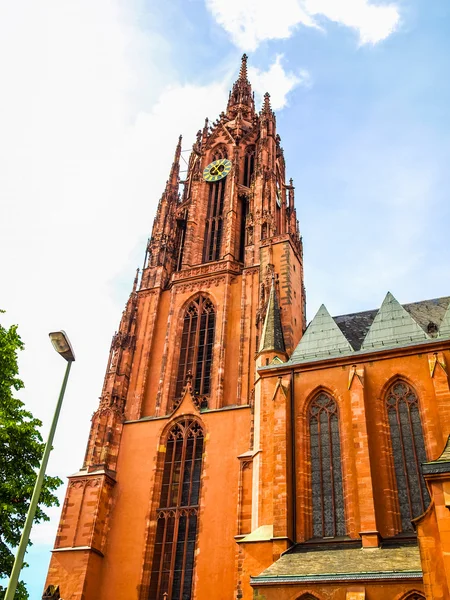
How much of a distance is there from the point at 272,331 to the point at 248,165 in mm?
16906

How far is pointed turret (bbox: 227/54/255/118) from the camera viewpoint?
43500 mm

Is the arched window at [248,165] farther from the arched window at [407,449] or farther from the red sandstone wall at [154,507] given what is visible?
the arched window at [407,449]

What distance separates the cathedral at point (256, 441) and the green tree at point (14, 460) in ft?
14.5

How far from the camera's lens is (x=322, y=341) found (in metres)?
22.7

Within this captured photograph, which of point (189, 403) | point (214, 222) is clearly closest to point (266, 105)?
point (214, 222)

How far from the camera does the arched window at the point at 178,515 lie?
22.1 metres

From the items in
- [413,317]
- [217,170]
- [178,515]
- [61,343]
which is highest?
[217,170]

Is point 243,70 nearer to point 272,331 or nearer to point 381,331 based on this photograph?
point 272,331

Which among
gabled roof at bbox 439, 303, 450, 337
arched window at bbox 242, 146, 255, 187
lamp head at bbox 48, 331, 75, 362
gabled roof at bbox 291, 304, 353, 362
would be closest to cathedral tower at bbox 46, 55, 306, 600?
arched window at bbox 242, 146, 255, 187

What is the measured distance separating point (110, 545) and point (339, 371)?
37.2 feet

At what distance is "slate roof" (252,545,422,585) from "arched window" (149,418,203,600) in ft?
21.1

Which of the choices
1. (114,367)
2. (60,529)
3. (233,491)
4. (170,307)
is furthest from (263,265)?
(60,529)

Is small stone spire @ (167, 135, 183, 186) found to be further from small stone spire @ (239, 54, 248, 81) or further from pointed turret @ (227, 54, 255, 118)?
small stone spire @ (239, 54, 248, 81)

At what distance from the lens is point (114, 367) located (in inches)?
1118
